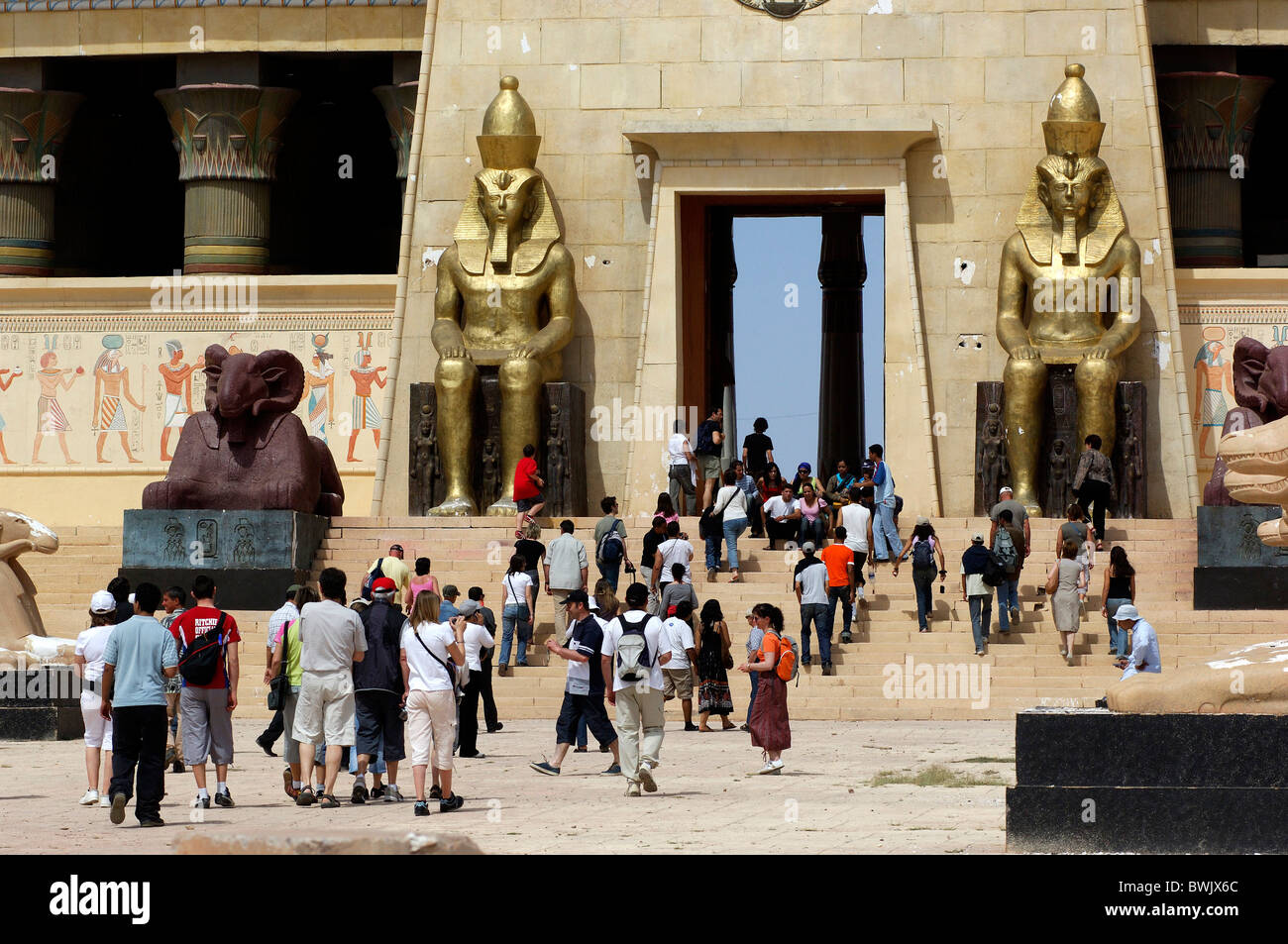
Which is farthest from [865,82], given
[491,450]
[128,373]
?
[128,373]

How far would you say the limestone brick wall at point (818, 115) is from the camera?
2517 centimetres

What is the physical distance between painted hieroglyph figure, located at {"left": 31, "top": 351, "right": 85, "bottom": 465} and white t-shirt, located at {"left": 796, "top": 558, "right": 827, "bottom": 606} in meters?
12.5

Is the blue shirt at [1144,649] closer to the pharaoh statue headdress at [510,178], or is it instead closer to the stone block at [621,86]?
the pharaoh statue headdress at [510,178]

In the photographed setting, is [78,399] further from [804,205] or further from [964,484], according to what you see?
[964,484]

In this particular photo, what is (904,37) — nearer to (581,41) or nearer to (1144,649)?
(581,41)

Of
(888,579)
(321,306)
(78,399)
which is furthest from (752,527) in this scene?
(78,399)

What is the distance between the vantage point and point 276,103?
29203mm

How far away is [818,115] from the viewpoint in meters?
25.5

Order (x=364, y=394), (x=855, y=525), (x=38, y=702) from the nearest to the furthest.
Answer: (x=38, y=702), (x=855, y=525), (x=364, y=394)

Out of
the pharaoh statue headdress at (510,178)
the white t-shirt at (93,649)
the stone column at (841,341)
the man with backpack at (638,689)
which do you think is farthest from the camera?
the stone column at (841,341)

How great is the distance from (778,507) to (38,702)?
26.5 ft

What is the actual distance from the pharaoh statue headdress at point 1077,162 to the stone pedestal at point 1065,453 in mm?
1364

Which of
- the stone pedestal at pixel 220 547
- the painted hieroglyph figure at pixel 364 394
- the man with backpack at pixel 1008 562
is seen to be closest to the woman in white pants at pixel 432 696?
the man with backpack at pixel 1008 562

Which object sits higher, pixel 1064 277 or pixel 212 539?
pixel 1064 277
